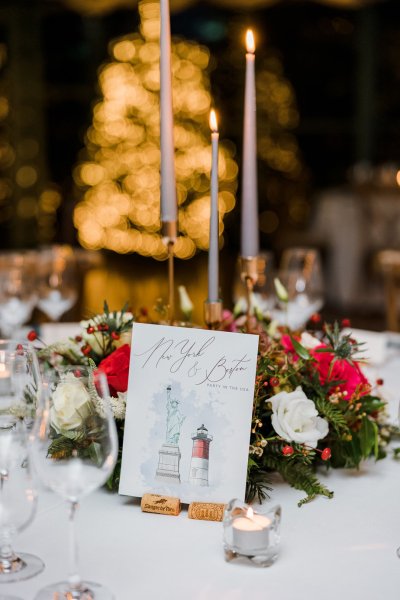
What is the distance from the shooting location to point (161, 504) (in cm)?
112

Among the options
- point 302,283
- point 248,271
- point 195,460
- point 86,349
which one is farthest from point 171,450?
point 302,283

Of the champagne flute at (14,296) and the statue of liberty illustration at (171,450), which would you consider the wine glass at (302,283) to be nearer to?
the champagne flute at (14,296)

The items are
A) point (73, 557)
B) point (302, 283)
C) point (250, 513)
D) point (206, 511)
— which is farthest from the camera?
point (302, 283)

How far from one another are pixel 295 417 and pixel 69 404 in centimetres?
31

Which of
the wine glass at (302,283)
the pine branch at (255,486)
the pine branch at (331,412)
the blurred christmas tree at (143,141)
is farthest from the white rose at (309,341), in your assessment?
the blurred christmas tree at (143,141)

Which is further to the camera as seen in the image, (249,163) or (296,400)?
(249,163)

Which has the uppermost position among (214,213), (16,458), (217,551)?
(214,213)

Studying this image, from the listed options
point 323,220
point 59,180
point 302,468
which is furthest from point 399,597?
point 59,180

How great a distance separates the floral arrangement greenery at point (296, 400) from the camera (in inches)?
46.4

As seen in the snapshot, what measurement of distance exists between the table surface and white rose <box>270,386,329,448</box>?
87 mm

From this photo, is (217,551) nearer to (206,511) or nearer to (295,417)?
(206,511)

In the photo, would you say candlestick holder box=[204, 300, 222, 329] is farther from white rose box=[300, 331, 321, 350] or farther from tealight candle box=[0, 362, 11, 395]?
tealight candle box=[0, 362, 11, 395]

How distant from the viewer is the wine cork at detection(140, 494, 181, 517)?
1.12m

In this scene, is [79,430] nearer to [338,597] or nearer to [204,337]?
[204,337]
